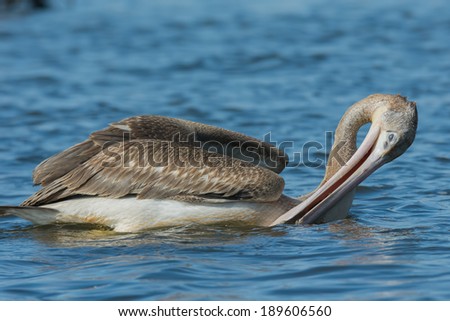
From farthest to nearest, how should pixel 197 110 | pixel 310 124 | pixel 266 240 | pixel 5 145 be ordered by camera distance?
1. pixel 197 110
2. pixel 310 124
3. pixel 5 145
4. pixel 266 240

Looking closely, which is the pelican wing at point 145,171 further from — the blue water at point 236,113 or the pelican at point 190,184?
the blue water at point 236,113

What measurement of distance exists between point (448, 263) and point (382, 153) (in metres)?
1.42

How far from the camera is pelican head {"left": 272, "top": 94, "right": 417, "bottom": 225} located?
7.90 m

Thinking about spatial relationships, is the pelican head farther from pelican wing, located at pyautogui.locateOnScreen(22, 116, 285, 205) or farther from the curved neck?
pelican wing, located at pyautogui.locateOnScreen(22, 116, 285, 205)

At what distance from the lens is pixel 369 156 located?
804cm

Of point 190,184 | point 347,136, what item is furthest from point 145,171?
point 347,136

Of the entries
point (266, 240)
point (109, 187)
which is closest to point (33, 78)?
point (109, 187)

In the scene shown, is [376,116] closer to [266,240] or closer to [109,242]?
[266,240]

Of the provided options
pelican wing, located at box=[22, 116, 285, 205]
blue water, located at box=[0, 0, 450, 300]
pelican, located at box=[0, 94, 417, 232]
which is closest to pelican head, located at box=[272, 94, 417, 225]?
pelican, located at box=[0, 94, 417, 232]

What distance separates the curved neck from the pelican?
0.01 meters

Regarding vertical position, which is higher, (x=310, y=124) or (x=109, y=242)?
(x=310, y=124)

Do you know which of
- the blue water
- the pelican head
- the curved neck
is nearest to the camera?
the blue water

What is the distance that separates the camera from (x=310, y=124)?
1270 centimetres

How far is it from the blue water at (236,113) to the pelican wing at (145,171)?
358 mm
